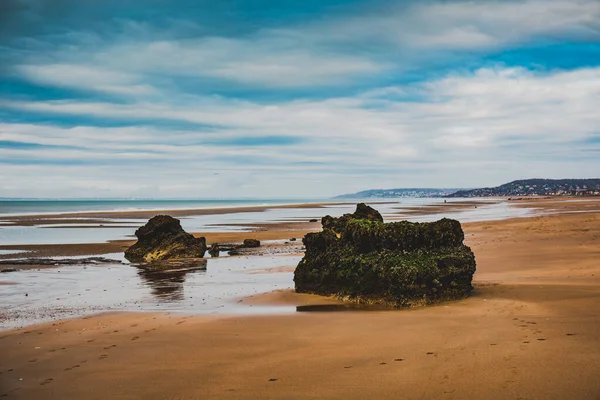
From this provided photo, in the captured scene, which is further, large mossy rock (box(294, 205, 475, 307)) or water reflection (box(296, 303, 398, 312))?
large mossy rock (box(294, 205, 475, 307))

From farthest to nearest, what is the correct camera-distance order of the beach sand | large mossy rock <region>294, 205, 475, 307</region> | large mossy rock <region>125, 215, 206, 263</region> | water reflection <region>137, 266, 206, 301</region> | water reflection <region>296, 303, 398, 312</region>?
large mossy rock <region>125, 215, 206, 263</region> → water reflection <region>137, 266, 206, 301</region> → large mossy rock <region>294, 205, 475, 307</region> → water reflection <region>296, 303, 398, 312</region> → the beach sand

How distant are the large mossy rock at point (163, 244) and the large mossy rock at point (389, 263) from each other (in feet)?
36.9

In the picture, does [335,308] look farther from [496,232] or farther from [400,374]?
[496,232]

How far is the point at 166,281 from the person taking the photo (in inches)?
672

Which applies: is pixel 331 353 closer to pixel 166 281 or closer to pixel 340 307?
pixel 340 307

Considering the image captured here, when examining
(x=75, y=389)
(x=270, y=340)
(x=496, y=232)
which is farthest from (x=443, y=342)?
(x=496, y=232)

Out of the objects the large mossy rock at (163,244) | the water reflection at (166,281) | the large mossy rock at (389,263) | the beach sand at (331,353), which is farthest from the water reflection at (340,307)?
the large mossy rock at (163,244)

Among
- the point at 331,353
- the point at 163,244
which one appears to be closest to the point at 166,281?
the point at 163,244

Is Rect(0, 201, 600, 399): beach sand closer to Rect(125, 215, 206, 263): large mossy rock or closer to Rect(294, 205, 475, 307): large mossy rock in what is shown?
Rect(294, 205, 475, 307): large mossy rock

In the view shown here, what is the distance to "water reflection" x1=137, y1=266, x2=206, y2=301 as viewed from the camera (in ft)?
46.8

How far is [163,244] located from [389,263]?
48.5 ft

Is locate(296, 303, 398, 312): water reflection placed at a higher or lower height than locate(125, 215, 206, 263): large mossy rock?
lower

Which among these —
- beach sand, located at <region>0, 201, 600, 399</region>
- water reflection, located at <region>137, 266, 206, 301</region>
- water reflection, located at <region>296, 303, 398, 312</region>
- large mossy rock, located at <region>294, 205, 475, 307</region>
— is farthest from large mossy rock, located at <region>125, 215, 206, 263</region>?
water reflection, located at <region>296, 303, 398, 312</region>

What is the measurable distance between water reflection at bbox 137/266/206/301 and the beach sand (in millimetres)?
2805
